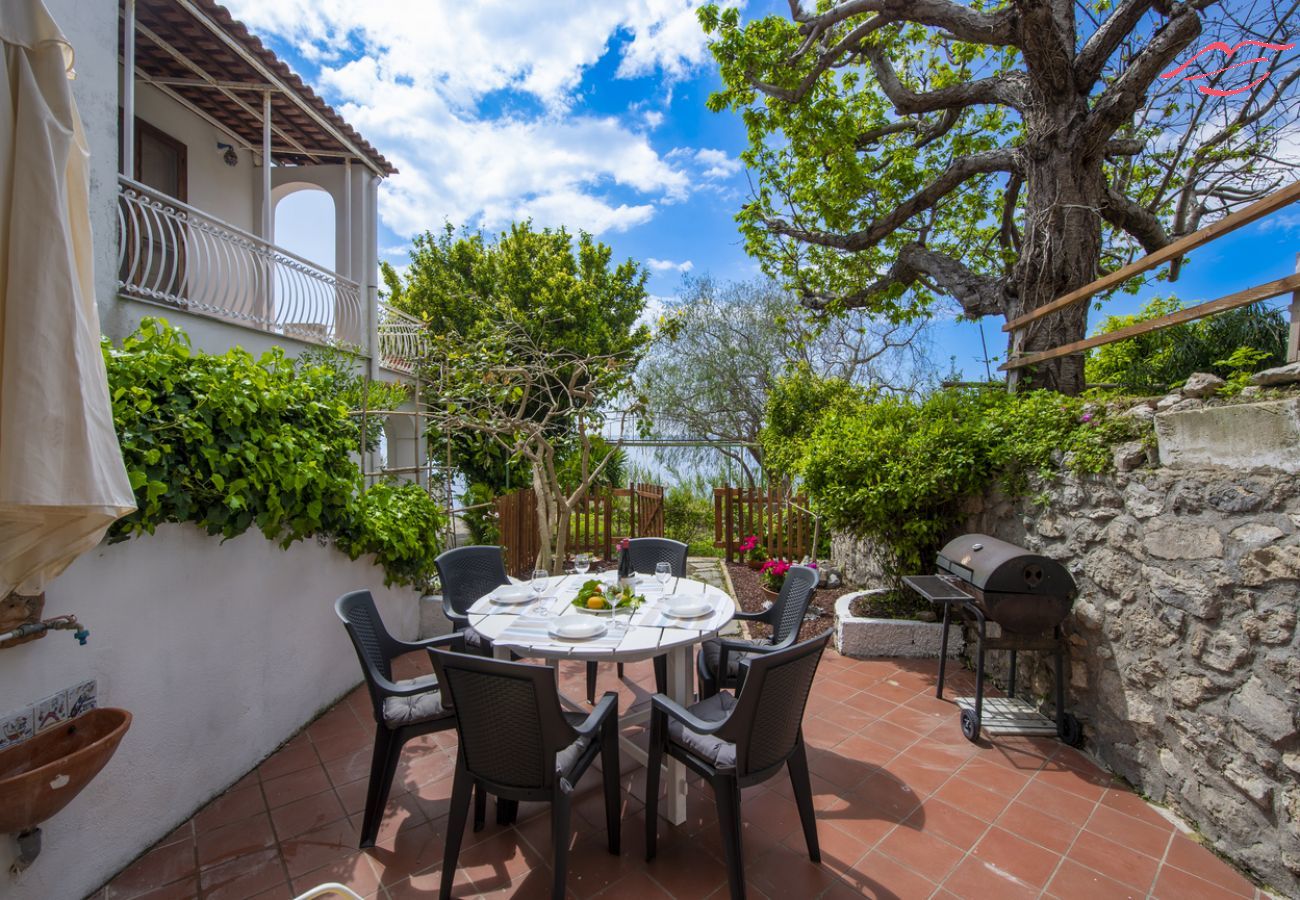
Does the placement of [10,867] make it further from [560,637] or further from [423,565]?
[423,565]

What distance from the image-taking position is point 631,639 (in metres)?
Answer: 2.56

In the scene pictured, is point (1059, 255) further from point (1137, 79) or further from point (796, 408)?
point (796, 408)

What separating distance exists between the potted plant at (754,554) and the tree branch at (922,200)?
3860 mm

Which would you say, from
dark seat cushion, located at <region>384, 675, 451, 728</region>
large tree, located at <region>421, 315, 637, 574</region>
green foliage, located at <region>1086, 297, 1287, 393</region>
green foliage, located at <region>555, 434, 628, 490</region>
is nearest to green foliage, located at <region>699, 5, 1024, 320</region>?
green foliage, located at <region>1086, 297, 1287, 393</region>

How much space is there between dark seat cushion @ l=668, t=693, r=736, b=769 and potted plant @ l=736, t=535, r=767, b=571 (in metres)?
5.04

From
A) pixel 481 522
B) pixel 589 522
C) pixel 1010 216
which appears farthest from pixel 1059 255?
pixel 481 522

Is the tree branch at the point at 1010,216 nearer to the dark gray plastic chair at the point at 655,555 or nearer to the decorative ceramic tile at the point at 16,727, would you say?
the dark gray plastic chair at the point at 655,555

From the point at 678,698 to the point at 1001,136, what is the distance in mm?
8769

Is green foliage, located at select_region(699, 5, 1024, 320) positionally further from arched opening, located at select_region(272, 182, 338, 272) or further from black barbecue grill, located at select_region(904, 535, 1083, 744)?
arched opening, located at select_region(272, 182, 338, 272)

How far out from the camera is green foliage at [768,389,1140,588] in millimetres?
3660

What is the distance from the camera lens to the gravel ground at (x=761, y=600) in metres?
5.26

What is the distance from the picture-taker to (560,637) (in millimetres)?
2582

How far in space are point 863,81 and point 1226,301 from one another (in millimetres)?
7253

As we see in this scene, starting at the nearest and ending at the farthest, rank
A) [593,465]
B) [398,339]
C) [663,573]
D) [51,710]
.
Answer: [51,710]
[663,573]
[398,339]
[593,465]
